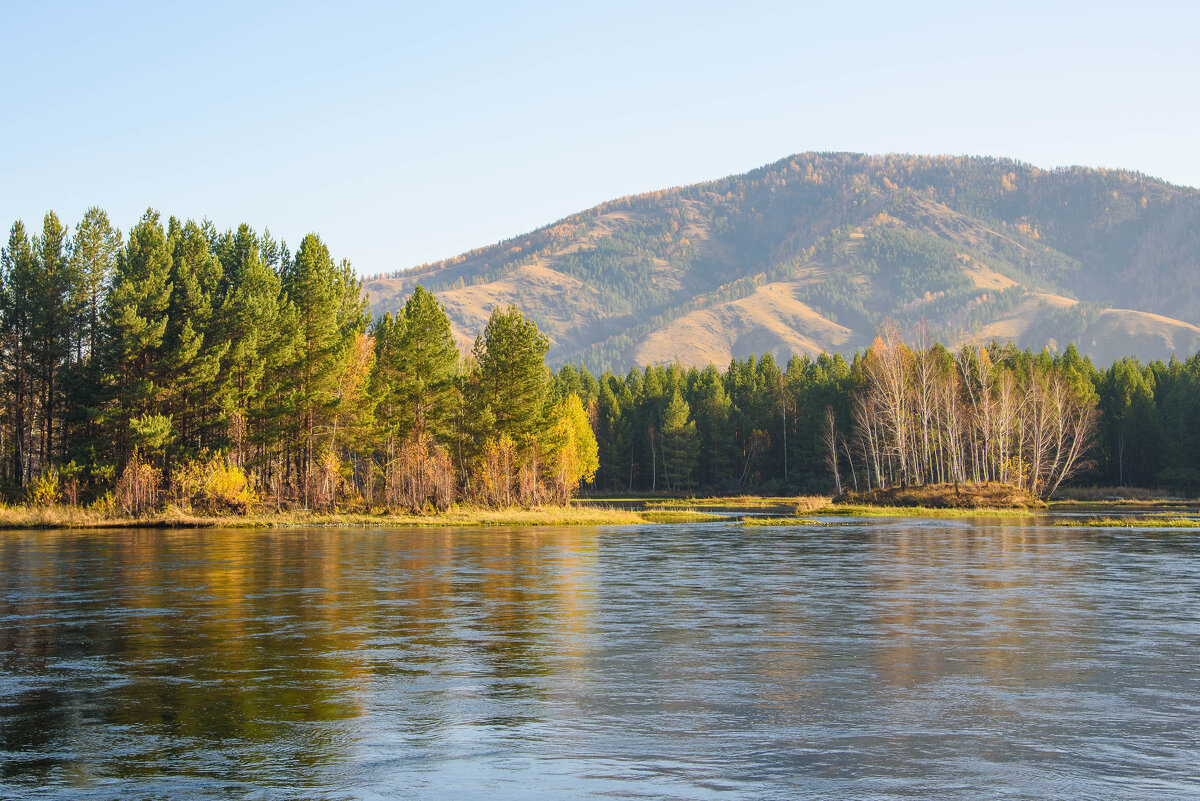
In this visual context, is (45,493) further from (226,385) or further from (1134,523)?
(1134,523)

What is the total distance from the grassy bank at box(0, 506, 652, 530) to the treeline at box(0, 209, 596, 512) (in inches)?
63.5

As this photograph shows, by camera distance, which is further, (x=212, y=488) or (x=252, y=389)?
(x=252, y=389)

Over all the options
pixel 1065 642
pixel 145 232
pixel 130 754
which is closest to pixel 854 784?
pixel 130 754

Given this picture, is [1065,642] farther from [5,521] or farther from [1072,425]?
[1072,425]

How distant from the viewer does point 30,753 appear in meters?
11.3

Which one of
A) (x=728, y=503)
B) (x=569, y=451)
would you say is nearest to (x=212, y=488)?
(x=569, y=451)

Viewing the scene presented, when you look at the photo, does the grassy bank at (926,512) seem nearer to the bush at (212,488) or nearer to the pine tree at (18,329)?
the bush at (212,488)

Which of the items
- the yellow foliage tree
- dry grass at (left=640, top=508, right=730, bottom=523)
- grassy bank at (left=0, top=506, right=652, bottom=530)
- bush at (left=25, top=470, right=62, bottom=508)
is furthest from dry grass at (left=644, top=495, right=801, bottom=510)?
bush at (left=25, top=470, right=62, bottom=508)

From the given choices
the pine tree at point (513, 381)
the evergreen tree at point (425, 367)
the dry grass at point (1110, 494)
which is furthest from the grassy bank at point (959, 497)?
the evergreen tree at point (425, 367)

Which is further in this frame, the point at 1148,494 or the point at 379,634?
the point at 1148,494

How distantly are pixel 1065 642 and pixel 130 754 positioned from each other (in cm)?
1633

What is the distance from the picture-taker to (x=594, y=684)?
15.2 metres

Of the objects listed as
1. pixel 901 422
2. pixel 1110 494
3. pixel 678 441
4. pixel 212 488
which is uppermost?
pixel 901 422

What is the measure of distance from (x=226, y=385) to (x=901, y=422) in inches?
2368
